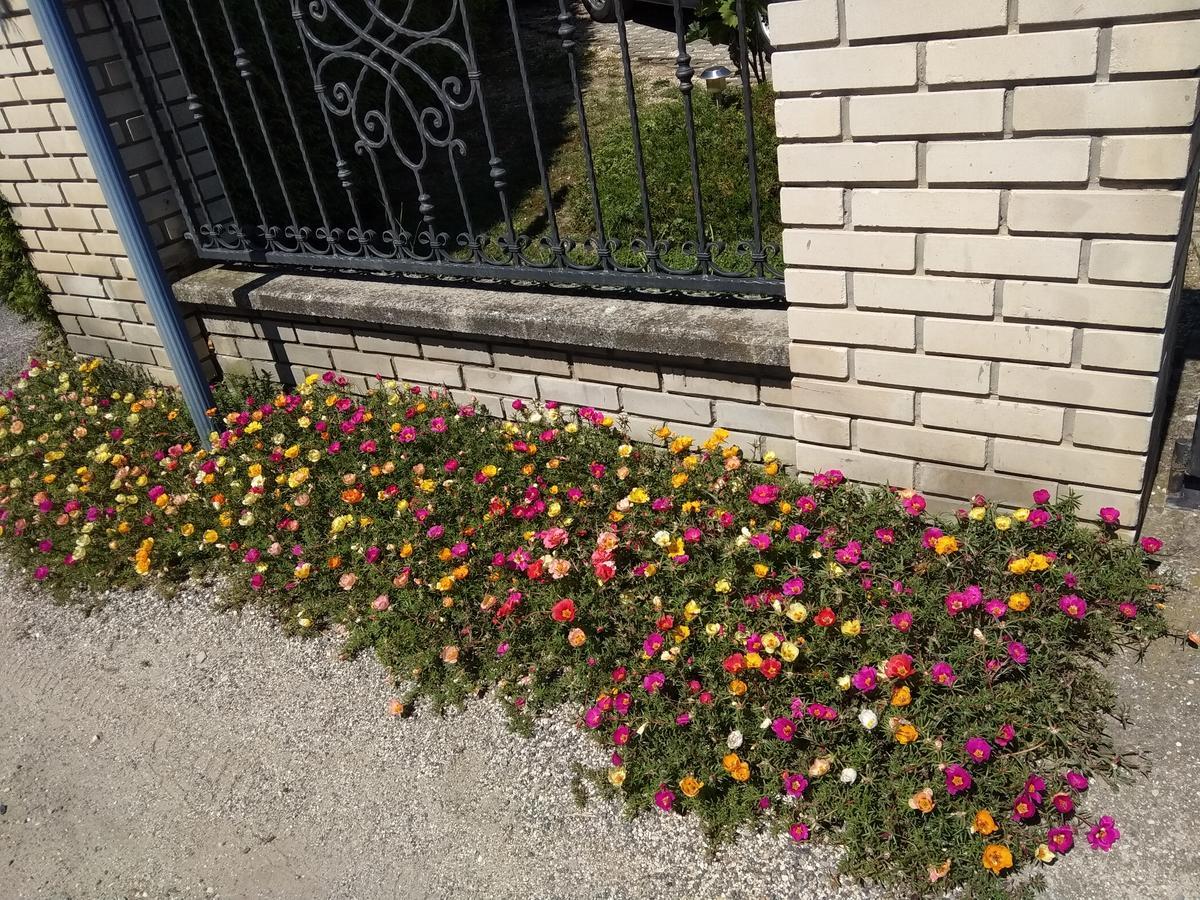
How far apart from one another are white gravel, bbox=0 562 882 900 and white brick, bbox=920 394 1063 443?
1.21 meters

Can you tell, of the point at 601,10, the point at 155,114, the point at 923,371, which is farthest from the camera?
the point at 601,10

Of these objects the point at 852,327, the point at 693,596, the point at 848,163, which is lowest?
the point at 693,596

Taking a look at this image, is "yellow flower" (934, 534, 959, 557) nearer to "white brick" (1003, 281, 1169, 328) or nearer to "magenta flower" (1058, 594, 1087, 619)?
"magenta flower" (1058, 594, 1087, 619)

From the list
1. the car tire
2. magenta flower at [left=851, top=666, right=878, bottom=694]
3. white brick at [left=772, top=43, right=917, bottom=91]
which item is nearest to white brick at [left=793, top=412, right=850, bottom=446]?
magenta flower at [left=851, top=666, right=878, bottom=694]

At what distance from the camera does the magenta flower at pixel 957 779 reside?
82.3 inches

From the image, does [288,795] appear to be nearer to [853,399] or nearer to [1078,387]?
[853,399]

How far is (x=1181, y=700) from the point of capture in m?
2.31

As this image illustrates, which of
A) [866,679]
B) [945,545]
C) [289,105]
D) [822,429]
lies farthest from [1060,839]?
[289,105]

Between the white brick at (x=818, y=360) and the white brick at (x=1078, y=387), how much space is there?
439mm

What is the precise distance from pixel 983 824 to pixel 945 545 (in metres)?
0.75

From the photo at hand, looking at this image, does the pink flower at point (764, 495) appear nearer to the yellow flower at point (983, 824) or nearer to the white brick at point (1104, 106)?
the yellow flower at point (983, 824)

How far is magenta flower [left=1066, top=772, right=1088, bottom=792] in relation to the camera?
2.15m

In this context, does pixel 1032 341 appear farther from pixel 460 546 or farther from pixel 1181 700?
pixel 460 546

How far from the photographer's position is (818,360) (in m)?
2.83
